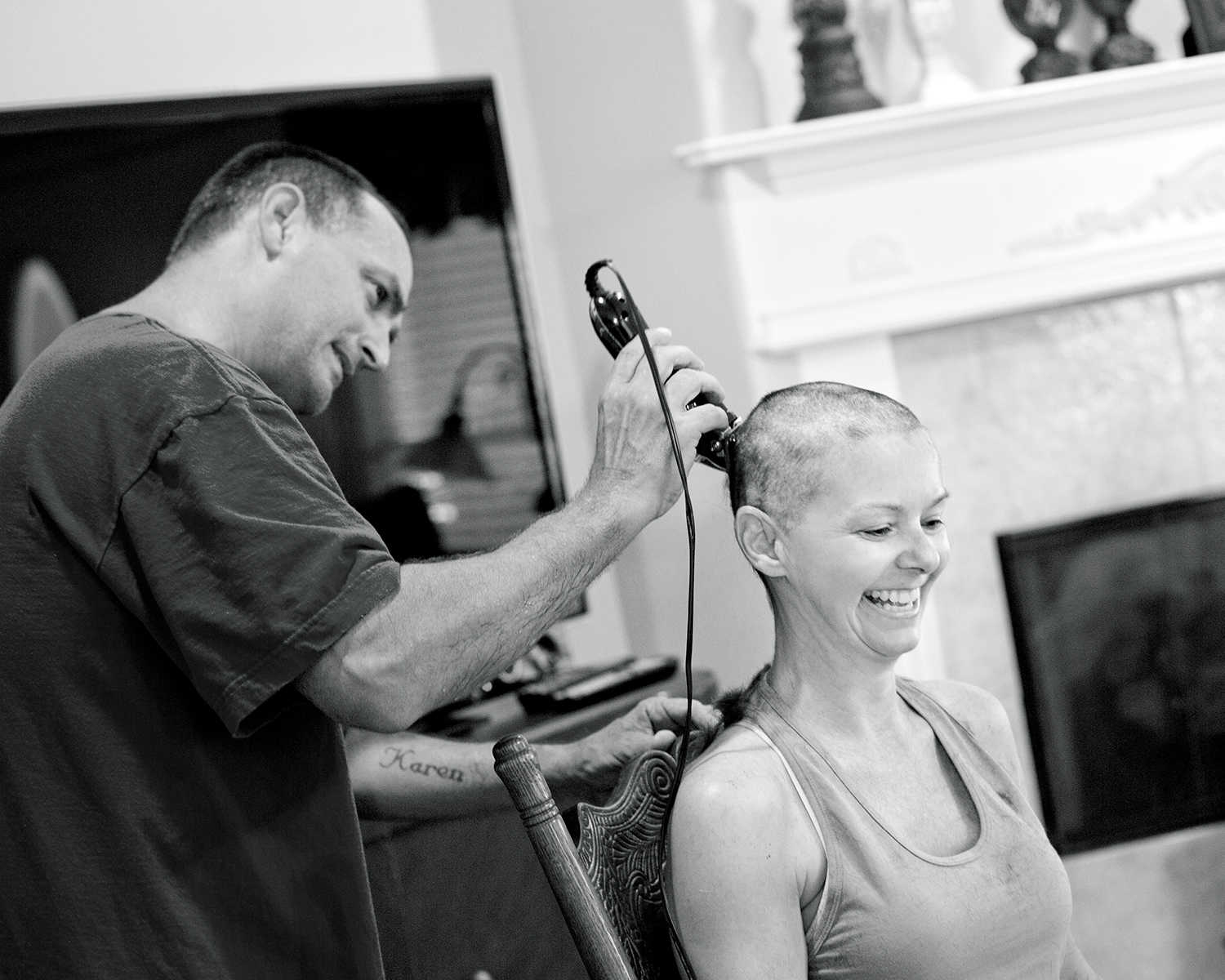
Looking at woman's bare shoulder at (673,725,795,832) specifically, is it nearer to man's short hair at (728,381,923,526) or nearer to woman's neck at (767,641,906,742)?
woman's neck at (767,641,906,742)

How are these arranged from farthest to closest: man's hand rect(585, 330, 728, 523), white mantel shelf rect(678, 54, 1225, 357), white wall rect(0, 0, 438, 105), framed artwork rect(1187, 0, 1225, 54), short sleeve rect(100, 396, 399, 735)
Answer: framed artwork rect(1187, 0, 1225, 54), white mantel shelf rect(678, 54, 1225, 357), white wall rect(0, 0, 438, 105), man's hand rect(585, 330, 728, 523), short sleeve rect(100, 396, 399, 735)

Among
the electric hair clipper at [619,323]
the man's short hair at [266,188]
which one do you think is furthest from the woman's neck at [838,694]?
the man's short hair at [266,188]

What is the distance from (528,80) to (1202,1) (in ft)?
4.34

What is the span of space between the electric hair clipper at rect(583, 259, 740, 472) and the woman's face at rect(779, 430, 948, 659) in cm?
10

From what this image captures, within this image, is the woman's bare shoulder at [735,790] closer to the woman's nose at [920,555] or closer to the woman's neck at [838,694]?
the woman's neck at [838,694]

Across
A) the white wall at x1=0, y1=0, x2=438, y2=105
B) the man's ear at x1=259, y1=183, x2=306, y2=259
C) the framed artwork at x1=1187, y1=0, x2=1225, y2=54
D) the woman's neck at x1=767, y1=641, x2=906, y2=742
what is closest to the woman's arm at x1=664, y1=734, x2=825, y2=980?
the woman's neck at x1=767, y1=641, x2=906, y2=742

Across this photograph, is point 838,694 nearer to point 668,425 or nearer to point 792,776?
point 792,776

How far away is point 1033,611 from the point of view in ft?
9.86

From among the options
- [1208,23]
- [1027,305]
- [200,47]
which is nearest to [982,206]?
[1027,305]

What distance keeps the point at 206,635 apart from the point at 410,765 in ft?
1.69

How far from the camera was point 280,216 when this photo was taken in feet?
4.73

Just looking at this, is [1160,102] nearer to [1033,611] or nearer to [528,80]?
[1033,611]

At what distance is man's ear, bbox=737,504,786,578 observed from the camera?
1.42 meters

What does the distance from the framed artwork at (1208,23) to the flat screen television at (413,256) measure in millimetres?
1375
